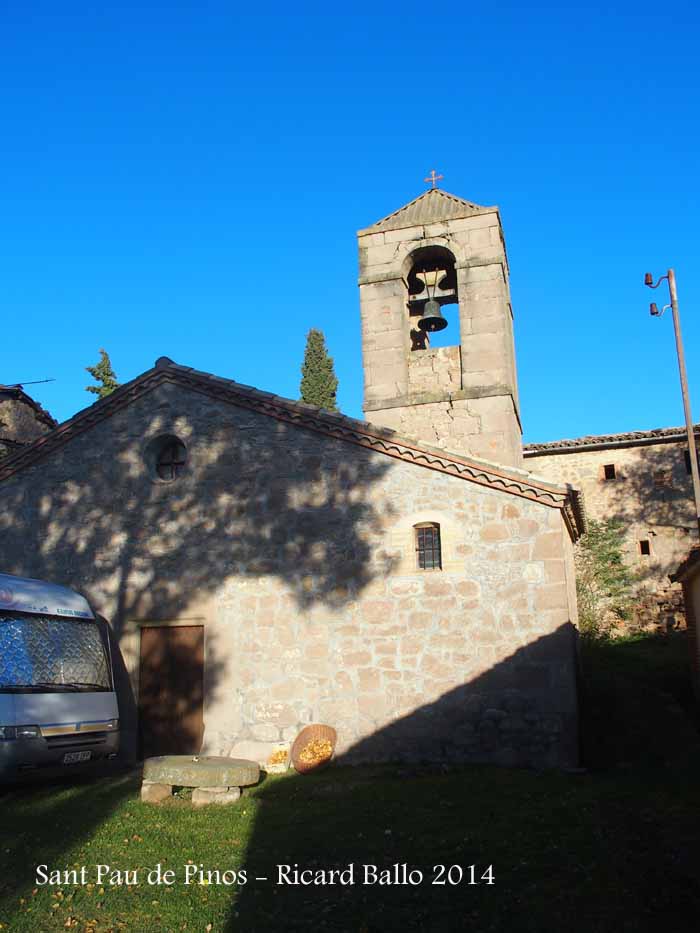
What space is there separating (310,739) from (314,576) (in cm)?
240

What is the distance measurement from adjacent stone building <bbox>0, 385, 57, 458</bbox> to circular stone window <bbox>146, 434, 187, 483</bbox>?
11972mm

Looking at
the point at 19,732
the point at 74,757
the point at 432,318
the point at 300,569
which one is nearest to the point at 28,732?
the point at 19,732

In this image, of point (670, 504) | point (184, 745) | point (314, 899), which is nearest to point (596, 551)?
point (670, 504)

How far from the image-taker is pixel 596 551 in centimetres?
2494

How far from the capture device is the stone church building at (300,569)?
11.0m

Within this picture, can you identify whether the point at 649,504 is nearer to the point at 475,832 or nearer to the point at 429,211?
the point at 429,211

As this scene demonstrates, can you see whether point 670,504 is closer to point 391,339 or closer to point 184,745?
point 391,339

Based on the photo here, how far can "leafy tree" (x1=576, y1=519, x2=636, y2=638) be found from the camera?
950 inches

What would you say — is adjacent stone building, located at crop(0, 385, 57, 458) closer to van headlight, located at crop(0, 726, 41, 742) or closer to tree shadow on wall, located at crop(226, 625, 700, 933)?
van headlight, located at crop(0, 726, 41, 742)

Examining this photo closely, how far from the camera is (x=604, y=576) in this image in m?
24.6

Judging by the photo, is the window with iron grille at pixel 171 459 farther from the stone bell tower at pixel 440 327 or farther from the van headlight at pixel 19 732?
the van headlight at pixel 19 732

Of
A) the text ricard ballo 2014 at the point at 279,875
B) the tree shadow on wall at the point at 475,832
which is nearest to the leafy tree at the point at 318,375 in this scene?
the tree shadow on wall at the point at 475,832

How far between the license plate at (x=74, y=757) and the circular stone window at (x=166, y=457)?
15.9 ft

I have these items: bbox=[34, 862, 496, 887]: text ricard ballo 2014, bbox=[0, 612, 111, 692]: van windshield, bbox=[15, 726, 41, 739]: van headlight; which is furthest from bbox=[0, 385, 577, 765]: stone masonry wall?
bbox=[34, 862, 496, 887]: text ricard ballo 2014
